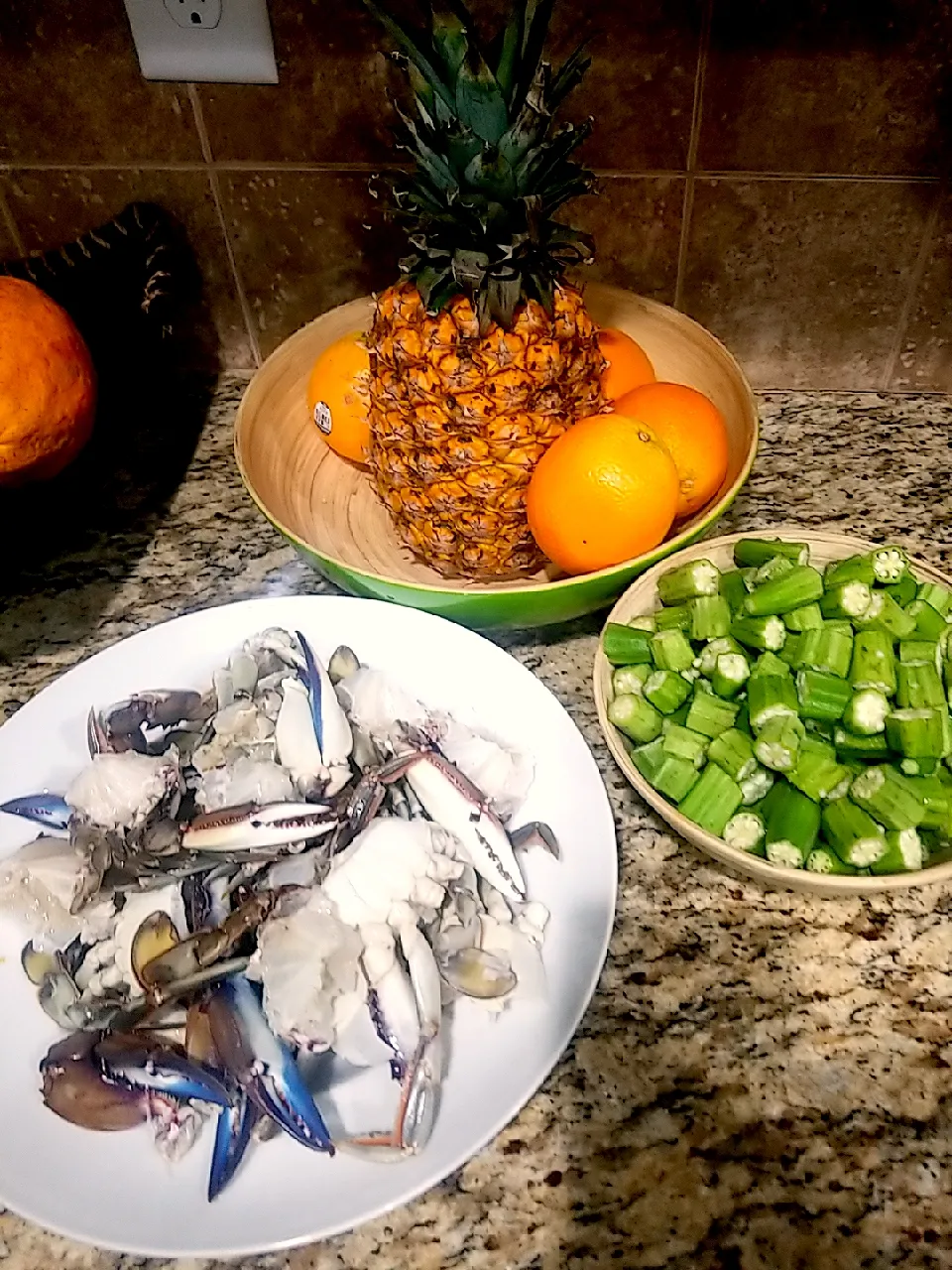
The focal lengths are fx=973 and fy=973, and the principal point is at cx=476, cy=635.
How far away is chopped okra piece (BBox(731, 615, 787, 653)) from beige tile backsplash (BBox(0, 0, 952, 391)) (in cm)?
40

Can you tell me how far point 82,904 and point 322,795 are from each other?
0.15m

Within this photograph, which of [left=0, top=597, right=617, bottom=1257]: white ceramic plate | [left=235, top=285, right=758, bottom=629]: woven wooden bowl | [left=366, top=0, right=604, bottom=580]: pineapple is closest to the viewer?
[left=0, top=597, right=617, bottom=1257]: white ceramic plate

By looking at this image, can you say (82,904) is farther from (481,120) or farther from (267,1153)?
(481,120)

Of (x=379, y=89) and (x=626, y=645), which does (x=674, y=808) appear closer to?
(x=626, y=645)

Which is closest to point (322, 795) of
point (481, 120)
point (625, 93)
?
point (481, 120)

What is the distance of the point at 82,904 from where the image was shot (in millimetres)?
570

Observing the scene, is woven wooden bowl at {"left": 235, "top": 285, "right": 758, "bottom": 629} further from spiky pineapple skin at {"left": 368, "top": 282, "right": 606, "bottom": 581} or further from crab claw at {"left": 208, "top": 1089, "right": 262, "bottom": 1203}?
crab claw at {"left": 208, "top": 1089, "right": 262, "bottom": 1203}

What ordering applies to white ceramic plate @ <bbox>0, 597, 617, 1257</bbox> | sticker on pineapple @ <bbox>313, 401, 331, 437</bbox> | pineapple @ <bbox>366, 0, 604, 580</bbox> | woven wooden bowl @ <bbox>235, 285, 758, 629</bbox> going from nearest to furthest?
white ceramic plate @ <bbox>0, 597, 617, 1257</bbox> < pineapple @ <bbox>366, 0, 604, 580</bbox> < woven wooden bowl @ <bbox>235, 285, 758, 629</bbox> < sticker on pineapple @ <bbox>313, 401, 331, 437</bbox>

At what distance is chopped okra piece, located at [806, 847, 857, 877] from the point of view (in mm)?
574

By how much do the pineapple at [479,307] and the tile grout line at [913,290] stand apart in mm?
361

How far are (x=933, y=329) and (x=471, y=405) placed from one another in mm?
514

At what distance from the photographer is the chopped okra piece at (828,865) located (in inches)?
22.6

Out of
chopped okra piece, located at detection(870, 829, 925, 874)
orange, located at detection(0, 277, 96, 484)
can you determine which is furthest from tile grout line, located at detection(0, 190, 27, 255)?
chopped okra piece, located at detection(870, 829, 925, 874)

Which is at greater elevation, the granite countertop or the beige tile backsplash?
the beige tile backsplash
